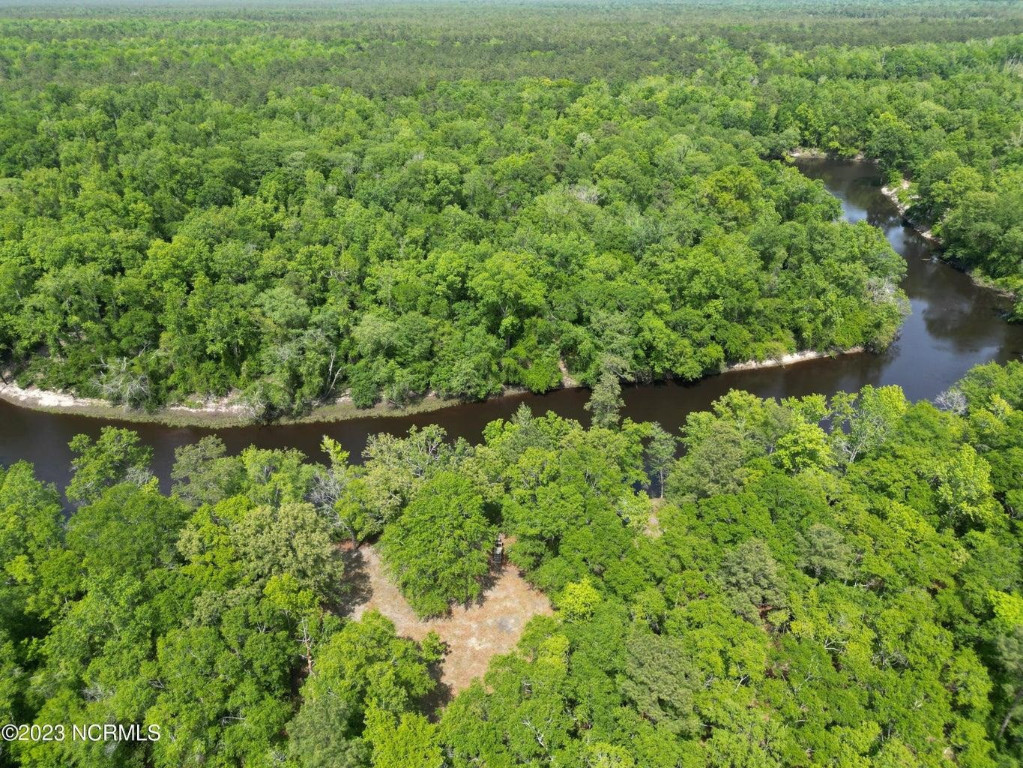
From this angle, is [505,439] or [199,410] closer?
[505,439]

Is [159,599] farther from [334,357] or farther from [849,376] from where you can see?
[849,376]

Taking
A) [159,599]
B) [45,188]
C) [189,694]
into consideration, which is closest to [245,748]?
[189,694]

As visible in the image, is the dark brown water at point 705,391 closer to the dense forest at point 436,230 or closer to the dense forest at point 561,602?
the dense forest at point 436,230

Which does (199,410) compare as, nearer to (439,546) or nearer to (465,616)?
(439,546)

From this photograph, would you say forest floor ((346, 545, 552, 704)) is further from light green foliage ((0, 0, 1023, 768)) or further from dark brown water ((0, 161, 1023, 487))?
dark brown water ((0, 161, 1023, 487))

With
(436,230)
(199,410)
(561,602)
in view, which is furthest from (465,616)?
(436,230)

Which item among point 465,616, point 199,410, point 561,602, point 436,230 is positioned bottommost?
point 199,410

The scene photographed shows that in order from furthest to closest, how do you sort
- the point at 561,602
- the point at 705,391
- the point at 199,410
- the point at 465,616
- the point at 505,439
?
the point at 705,391, the point at 199,410, the point at 505,439, the point at 465,616, the point at 561,602
